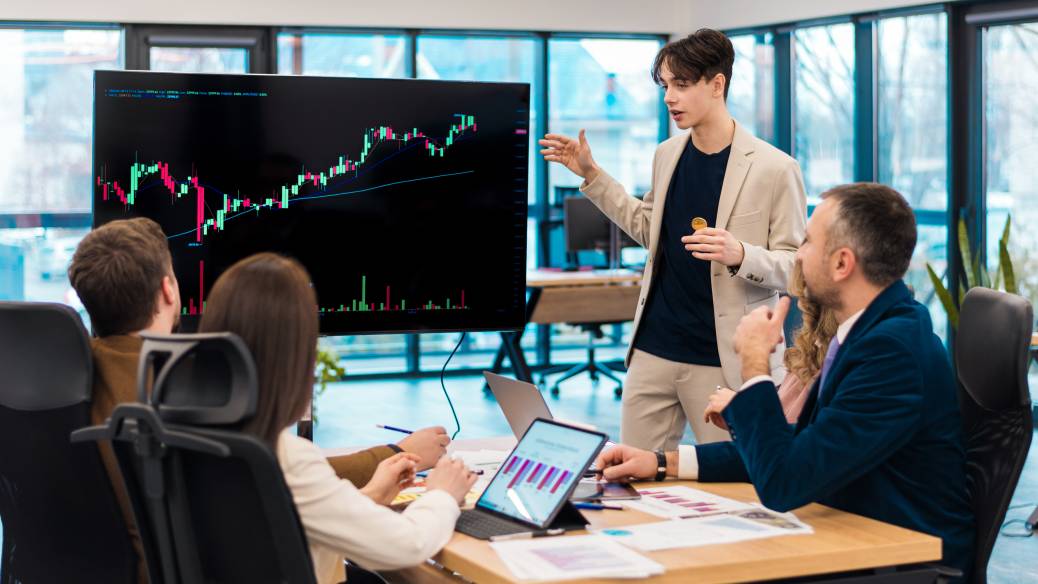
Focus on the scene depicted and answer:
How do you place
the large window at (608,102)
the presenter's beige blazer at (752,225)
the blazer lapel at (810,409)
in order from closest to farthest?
the blazer lapel at (810,409)
the presenter's beige blazer at (752,225)
the large window at (608,102)

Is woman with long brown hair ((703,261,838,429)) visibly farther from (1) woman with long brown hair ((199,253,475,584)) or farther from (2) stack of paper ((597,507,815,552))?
(1) woman with long brown hair ((199,253,475,584))

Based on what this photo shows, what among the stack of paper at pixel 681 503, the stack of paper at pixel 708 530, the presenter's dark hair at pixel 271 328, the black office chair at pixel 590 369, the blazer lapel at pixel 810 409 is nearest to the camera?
the presenter's dark hair at pixel 271 328

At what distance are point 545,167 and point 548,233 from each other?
75 centimetres

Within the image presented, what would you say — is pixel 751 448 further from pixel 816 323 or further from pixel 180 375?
pixel 180 375

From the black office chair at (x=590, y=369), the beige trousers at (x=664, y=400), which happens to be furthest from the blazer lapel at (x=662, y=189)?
the black office chair at (x=590, y=369)

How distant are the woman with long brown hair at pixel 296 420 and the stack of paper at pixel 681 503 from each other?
1.33 feet

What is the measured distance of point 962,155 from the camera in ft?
23.0

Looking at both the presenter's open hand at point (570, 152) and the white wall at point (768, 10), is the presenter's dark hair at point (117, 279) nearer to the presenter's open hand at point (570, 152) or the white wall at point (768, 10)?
the presenter's open hand at point (570, 152)

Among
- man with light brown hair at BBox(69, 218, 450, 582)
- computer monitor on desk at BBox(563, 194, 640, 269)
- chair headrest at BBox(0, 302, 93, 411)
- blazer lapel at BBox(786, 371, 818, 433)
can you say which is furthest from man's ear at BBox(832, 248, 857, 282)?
computer monitor on desk at BBox(563, 194, 640, 269)

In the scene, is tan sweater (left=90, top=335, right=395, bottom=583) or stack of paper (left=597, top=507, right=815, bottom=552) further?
tan sweater (left=90, top=335, right=395, bottom=583)

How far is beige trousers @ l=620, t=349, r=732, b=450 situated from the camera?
315 centimetres

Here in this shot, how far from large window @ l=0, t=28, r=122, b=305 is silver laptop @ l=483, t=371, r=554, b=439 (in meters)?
5.98

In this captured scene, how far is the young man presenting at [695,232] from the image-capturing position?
3137mm

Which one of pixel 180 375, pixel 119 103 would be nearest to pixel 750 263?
pixel 119 103
